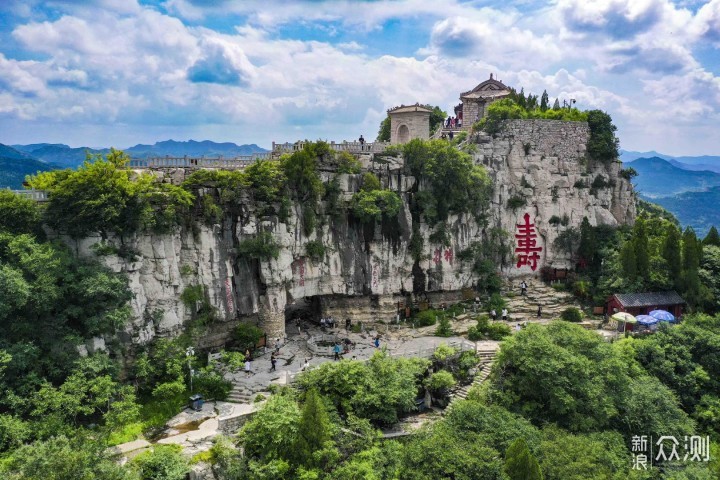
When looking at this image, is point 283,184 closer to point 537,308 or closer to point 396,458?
point 396,458

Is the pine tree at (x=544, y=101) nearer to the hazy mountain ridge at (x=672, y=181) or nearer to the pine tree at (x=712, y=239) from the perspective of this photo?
the pine tree at (x=712, y=239)

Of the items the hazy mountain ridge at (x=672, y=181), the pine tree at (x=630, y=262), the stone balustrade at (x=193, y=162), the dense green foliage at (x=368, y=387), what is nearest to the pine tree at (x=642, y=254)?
the pine tree at (x=630, y=262)

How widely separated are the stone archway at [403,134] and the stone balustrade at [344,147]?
5.99 m

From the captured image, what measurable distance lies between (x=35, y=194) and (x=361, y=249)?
16.4 meters

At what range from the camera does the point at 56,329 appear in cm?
1911

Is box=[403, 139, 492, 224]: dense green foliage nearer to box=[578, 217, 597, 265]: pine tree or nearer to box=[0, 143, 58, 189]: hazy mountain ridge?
box=[578, 217, 597, 265]: pine tree

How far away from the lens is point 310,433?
17594mm

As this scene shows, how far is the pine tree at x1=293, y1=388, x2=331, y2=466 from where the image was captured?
56.8 feet

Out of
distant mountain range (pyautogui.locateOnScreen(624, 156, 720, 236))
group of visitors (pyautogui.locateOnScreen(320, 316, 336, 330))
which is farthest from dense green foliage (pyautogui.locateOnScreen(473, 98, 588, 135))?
distant mountain range (pyautogui.locateOnScreen(624, 156, 720, 236))

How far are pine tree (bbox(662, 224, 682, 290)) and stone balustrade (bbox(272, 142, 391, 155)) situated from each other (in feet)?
57.7

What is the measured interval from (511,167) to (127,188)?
79.3 ft

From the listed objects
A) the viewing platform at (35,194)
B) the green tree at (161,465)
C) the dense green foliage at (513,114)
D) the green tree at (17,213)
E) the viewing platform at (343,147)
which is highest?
the dense green foliage at (513,114)

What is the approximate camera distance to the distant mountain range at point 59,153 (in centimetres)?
5672

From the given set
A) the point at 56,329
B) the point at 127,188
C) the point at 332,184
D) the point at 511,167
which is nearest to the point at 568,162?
the point at 511,167
